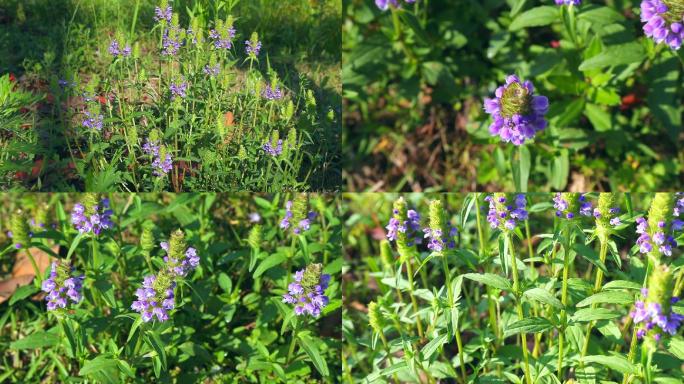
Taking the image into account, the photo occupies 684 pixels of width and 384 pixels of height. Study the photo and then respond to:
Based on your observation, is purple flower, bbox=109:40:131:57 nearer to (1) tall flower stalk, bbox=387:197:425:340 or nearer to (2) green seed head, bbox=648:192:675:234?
(1) tall flower stalk, bbox=387:197:425:340

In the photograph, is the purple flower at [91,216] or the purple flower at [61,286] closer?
the purple flower at [61,286]

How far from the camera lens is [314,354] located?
2623mm

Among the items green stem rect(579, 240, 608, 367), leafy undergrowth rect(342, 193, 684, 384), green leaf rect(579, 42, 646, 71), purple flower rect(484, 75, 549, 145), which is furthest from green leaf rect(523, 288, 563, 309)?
green leaf rect(579, 42, 646, 71)

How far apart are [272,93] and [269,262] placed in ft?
2.24

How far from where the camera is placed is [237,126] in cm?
288

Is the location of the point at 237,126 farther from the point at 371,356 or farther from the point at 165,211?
the point at 371,356

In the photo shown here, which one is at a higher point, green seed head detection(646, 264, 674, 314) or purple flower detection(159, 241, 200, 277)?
green seed head detection(646, 264, 674, 314)

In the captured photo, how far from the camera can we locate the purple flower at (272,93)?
9.57 feet

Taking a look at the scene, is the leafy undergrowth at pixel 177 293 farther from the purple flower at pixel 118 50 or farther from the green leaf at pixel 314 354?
the purple flower at pixel 118 50

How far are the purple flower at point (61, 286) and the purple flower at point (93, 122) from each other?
624mm

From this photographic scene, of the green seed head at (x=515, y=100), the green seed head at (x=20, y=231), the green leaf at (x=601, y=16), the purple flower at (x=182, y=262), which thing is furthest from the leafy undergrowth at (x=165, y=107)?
the green leaf at (x=601, y=16)

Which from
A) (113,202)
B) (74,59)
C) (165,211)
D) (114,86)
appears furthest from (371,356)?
(74,59)

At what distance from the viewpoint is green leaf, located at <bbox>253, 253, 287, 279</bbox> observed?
280 cm

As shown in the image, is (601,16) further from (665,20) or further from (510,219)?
(510,219)
